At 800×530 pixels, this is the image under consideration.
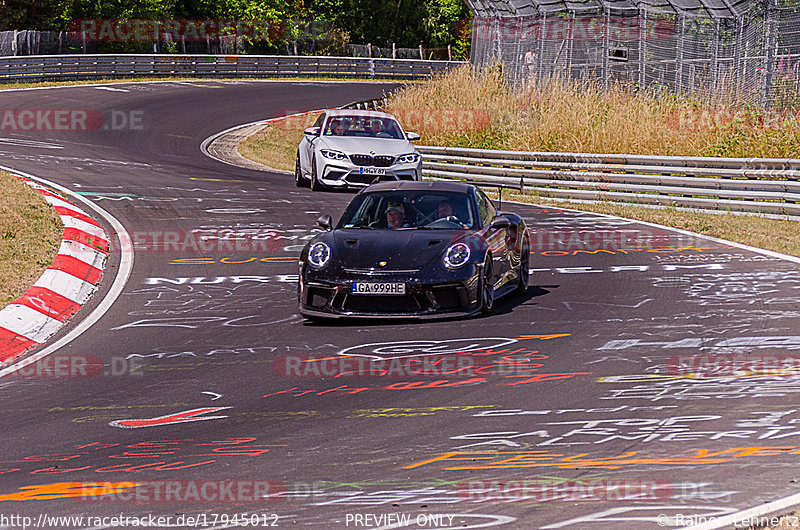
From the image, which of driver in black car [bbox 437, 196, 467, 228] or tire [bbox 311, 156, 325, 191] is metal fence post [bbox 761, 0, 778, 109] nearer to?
tire [bbox 311, 156, 325, 191]

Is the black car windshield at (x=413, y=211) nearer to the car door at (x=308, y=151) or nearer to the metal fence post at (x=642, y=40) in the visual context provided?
the car door at (x=308, y=151)

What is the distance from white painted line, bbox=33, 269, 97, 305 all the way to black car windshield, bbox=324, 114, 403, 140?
32.3 ft

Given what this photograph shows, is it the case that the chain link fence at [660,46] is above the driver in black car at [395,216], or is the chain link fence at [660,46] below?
above

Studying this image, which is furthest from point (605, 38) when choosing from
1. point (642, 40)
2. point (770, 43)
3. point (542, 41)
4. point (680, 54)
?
point (770, 43)

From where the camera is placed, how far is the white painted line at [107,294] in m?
9.06

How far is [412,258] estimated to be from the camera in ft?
33.3

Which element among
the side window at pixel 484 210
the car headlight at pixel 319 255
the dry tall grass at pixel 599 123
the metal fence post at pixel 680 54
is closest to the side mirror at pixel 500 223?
the side window at pixel 484 210

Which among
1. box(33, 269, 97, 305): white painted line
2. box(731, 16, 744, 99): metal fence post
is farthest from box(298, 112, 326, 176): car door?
box(731, 16, 744, 99): metal fence post

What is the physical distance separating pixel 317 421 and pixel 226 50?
5716 centimetres

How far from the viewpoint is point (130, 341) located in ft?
31.5

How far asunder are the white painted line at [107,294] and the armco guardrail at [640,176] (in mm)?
8757

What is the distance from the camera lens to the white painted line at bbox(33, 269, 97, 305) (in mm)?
11383

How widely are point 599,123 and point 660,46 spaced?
598cm

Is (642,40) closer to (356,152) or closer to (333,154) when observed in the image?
(356,152)
